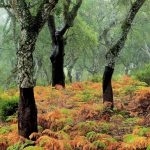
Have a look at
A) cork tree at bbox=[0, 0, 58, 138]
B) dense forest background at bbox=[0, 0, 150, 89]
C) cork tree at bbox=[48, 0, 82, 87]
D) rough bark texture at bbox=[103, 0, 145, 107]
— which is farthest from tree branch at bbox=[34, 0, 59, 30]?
dense forest background at bbox=[0, 0, 150, 89]

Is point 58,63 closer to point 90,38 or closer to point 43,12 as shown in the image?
point 90,38

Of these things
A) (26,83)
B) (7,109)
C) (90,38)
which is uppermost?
(90,38)

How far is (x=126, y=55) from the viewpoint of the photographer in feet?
181

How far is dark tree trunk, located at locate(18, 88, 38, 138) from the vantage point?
403 inches

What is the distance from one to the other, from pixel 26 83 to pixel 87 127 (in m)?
2.30

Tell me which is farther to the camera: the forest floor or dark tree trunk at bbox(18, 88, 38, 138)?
dark tree trunk at bbox(18, 88, 38, 138)

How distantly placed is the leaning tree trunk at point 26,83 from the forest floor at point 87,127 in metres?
0.33

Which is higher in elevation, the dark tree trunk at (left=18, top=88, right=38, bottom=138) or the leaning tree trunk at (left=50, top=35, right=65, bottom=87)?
the leaning tree trunk at (left=50, top=35, right=65, bottom=87)

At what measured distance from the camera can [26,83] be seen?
10.2 meters

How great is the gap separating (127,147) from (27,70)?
3343mm

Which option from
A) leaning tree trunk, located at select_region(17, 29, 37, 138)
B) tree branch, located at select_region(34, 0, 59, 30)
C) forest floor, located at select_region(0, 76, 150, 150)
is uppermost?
tree branch, located at select_region(34, 0, 59, 30)

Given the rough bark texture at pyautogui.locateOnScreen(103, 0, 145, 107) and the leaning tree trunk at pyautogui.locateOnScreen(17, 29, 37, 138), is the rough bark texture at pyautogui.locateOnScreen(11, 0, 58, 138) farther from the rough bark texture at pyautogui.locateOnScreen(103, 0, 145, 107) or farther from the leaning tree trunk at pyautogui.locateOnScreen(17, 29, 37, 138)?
the rough bark texture at pyautogui.locateOnScreen(103, 0, 145, 107)

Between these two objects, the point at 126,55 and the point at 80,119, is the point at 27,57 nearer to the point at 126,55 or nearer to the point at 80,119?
the point at 80,119

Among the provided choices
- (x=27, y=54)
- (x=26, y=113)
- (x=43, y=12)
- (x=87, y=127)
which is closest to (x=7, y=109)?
(x=26, y=113)
